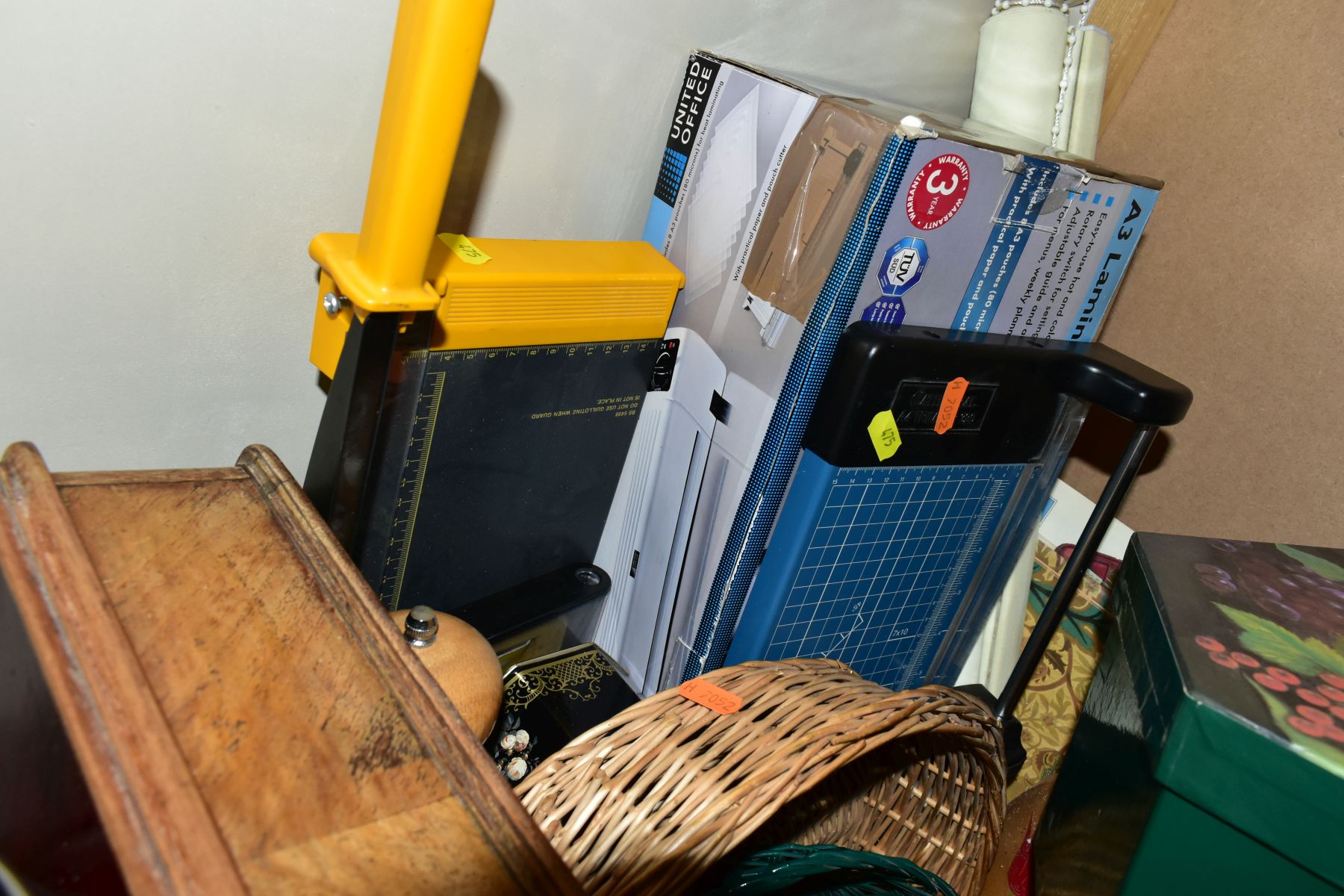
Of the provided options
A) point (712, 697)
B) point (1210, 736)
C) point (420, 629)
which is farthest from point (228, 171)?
point (1210, 736)

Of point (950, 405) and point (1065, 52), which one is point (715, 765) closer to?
point (950, 405)

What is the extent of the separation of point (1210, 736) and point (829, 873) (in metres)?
0.31

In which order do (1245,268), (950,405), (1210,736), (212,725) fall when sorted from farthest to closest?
(1245,268)
(950,405)
(1210,736)
(212,725)

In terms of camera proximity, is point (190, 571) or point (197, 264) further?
point (197, 264)

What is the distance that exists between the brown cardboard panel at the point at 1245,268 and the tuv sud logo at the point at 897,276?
1.45 feet

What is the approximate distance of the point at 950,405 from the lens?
2.90 feet

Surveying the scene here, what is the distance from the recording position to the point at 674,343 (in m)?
0.94

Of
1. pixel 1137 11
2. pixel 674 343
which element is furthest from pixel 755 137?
pixel 1137 11

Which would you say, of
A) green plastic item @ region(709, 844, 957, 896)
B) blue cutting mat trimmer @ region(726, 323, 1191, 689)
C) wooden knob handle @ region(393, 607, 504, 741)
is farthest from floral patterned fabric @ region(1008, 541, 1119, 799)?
wooden knob handle @ region(393, 607, 504, 741)

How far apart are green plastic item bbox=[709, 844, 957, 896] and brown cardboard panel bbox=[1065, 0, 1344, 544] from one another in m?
0.59

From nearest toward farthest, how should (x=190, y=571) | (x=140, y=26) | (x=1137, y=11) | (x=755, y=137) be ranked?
(x=190, y=571) < (x=140, y=26) < (x=755, y=137) < (x=1137, y=11)

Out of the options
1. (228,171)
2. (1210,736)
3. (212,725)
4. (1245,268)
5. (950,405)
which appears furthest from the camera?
(1245,268)

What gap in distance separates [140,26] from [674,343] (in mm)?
499

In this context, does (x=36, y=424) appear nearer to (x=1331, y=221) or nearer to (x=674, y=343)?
(x=674, y=343)
